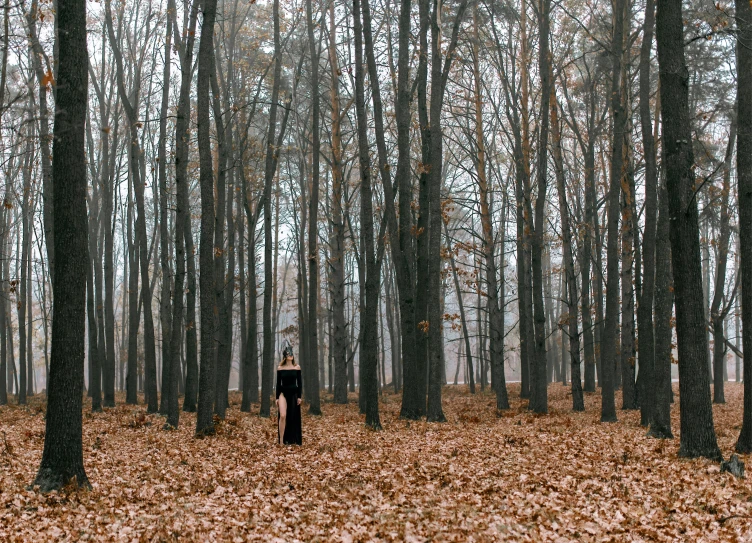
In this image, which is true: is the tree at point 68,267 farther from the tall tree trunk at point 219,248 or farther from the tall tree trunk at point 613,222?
the tall tree trunk at point 613,222

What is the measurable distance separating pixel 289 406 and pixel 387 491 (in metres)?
4.70

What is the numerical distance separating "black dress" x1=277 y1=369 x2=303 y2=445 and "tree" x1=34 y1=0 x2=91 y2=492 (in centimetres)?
443

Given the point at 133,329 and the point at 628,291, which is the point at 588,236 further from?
the point at 133,329

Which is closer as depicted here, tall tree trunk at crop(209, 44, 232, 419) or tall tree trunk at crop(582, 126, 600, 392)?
tall tree trunk at crop(209, 44, 232, 419)

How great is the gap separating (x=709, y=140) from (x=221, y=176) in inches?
715

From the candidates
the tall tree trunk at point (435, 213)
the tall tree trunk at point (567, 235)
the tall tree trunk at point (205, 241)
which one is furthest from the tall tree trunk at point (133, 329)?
the tall tree trunk at point (567, 235)

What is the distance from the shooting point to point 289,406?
11.9m

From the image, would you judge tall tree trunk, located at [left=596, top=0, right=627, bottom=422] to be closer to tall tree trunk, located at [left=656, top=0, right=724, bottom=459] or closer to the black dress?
tall tree trunk, located at [left=656, top=0, right=724, bottom=459]

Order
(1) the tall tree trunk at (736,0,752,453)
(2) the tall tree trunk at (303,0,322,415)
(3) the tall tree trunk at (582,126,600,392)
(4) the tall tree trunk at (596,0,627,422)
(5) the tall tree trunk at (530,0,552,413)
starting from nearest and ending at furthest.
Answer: (1) the tall tree trunk at (736,0,752,453)
(4) the tall tree trunk at (596,0,627,422)
(5) the tall tree trunk at (530,0,552,413)
(2) the tall tree trunk at (303,0,322,415)
(3) the tall tree trunk at (582,126,600,392)

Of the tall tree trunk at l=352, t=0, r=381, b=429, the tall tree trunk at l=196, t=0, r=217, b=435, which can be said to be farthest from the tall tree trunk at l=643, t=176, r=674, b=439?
the tall tree trunk at l=196, t=0, r=217, b=435

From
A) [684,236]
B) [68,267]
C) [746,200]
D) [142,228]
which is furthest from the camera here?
[142,228]

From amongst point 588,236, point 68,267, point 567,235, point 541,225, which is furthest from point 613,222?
point 68,267

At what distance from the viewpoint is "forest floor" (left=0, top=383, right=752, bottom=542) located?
19.3 ft

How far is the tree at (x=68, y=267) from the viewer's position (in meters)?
7.75
